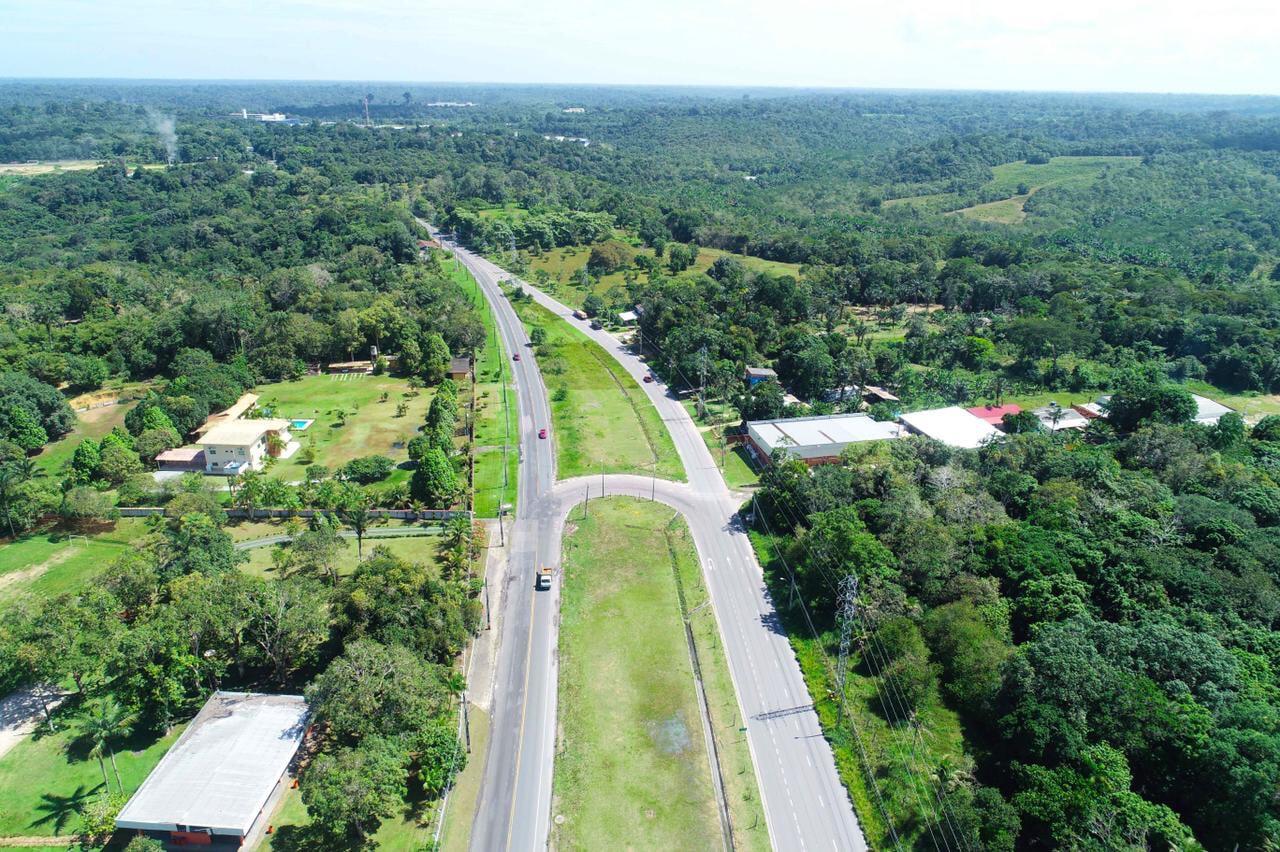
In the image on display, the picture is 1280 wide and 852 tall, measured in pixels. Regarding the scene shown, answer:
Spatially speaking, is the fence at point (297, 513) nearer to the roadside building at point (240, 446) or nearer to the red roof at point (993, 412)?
the roadside building at point (240, 446)

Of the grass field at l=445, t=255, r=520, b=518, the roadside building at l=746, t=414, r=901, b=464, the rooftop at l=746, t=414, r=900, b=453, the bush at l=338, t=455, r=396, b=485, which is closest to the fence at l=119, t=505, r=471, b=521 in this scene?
the grass field at l=445, t=255, r=520, b=518

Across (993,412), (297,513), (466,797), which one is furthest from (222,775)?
(993,412)

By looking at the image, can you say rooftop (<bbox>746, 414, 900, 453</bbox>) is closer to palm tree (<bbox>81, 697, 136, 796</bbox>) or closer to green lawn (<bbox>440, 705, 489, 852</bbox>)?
green lawn (<bbox>440, 705, 489, 852</bbox>)

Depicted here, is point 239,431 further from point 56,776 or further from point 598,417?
point 56,776

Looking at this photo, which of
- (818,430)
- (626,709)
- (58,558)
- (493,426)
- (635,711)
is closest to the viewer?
(635,711)

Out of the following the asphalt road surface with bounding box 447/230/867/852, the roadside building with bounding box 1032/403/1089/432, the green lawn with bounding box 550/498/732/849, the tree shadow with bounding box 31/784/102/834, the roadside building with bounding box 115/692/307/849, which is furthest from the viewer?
the roadside building with bounding box 1032/403/1089/432

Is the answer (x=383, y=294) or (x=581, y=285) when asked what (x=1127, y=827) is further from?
(x=581, y=285)

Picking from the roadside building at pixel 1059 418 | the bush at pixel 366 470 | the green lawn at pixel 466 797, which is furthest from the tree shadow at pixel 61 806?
the roadside building at pixel 1059 418
